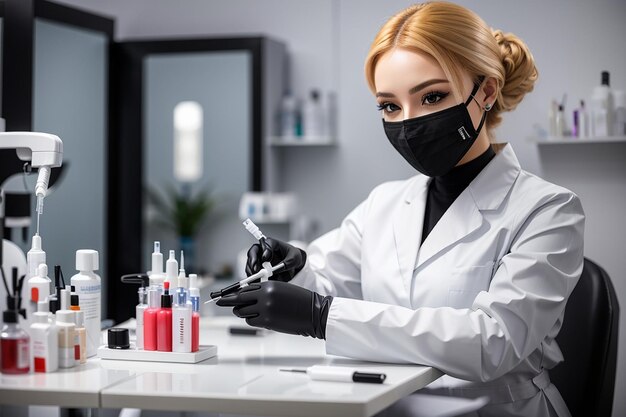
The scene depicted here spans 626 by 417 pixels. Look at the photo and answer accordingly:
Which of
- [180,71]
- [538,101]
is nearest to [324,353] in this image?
[538,101]

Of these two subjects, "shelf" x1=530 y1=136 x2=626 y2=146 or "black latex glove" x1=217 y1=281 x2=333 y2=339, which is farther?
"shelf" x1=530 y1=136 x2=626 y2=146

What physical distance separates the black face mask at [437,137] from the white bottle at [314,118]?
58.4 inches

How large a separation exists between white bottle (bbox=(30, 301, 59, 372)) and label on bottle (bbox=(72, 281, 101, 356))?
0.14 meters

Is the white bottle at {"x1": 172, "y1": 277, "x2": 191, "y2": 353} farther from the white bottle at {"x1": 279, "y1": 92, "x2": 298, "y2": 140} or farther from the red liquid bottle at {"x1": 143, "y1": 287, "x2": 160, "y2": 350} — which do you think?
the white bottle at {"x1": 279, "y1": 92, "x2": 298, "y2": 140}

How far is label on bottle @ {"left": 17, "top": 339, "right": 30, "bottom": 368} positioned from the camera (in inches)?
53.6

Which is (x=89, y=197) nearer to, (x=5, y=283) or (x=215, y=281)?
(x=215, y=281)

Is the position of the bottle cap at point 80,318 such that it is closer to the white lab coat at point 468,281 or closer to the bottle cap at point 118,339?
the bottle cap at point 118,339

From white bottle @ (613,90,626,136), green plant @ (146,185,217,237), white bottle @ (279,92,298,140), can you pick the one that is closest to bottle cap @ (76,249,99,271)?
white bottle @ (279,92,298,140)

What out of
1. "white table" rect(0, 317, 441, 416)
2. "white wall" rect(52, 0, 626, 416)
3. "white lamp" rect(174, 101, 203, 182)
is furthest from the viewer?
"white lamp" rect(174, 101, 203, 182)

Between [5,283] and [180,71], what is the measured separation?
2.86 metres

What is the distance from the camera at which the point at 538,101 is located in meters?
2.87

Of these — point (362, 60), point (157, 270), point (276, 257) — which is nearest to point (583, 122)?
point (362, 60)

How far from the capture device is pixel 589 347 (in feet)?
6.30

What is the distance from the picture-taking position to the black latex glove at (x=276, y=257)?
1743mm
